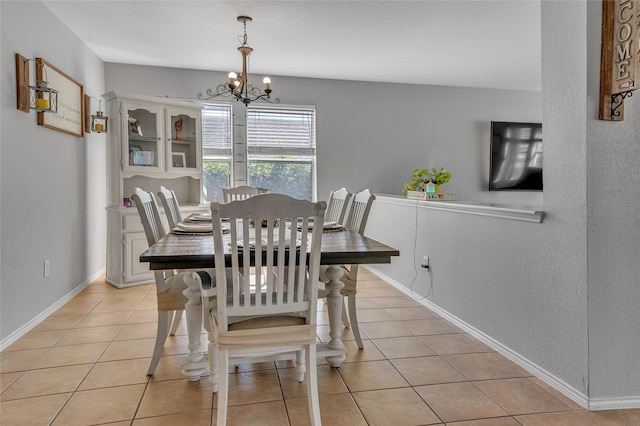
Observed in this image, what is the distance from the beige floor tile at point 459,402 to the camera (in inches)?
70.3

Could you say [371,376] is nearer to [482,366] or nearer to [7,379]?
[482,366]

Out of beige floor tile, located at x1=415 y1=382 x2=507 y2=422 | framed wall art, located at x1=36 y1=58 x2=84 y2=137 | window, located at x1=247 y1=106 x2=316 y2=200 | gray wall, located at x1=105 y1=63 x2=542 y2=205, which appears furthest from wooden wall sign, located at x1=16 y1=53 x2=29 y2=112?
beige floor tile, located at x1=415 y1=382 x2=507 y2=422

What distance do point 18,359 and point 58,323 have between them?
62cm

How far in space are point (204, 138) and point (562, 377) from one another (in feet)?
13.8

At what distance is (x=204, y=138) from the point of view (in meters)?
4.80

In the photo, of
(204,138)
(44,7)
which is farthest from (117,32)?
(204,138)

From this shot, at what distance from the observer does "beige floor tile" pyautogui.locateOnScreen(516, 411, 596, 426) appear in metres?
1.72

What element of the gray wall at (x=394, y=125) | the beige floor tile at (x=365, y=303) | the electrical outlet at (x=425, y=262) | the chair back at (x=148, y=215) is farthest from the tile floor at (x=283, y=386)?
the gray wall at (x=394, y=125)

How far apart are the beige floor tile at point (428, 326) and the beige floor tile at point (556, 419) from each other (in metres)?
0.98

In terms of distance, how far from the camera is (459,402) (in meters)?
1.89

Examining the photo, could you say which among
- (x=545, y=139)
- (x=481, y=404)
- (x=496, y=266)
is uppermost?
(x=545, y=139)

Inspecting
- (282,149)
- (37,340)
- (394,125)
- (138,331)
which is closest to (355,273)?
(138,331)

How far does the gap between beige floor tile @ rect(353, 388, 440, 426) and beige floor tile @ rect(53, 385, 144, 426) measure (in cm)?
106

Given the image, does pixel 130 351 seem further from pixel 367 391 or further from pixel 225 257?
pixel 367 391
